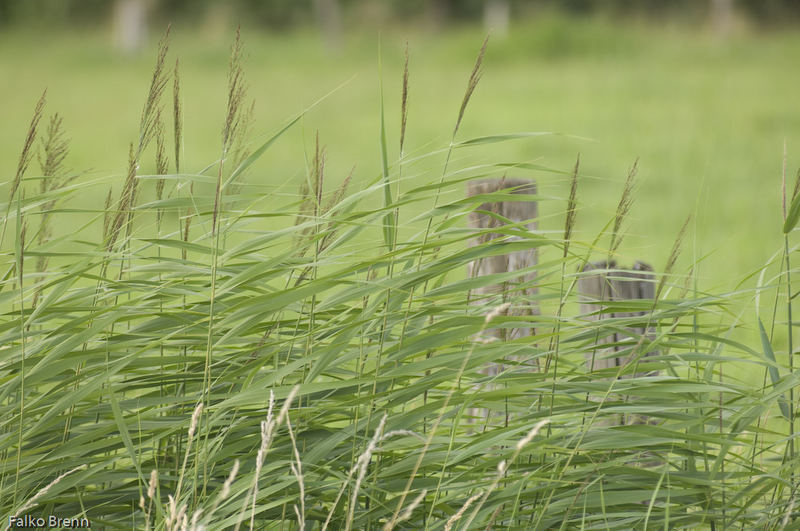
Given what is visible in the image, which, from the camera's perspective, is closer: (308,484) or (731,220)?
(308,484)

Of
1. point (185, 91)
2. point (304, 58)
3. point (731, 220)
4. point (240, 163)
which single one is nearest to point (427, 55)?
point (304, 58)

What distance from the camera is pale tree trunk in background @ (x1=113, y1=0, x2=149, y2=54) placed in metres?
20.5

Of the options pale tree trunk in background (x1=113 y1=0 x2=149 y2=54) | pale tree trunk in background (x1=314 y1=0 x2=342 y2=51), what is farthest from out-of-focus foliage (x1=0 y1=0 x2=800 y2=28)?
pale tree trunk in background (x1=314 y1=0 x2=342 y2=51)

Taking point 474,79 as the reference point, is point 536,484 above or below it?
below

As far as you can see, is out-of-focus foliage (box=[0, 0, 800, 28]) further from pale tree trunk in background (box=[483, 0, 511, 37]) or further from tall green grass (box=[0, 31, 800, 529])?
tall green grass (box=[0, 31, 800, 529])

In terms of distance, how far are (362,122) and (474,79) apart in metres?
10.4

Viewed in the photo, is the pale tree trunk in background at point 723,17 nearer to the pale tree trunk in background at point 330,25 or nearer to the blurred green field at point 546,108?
the blurred green field at point 546,108

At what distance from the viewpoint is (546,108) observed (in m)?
10.9

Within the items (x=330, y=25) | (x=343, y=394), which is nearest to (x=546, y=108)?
(x=343, y=394)

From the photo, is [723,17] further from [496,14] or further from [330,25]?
[330,25]

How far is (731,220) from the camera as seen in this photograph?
6.47m

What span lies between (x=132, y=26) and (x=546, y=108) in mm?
14142

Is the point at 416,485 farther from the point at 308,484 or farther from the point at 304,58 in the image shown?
the point at 304,58

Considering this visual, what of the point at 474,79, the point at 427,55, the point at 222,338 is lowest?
the point at 222,338
